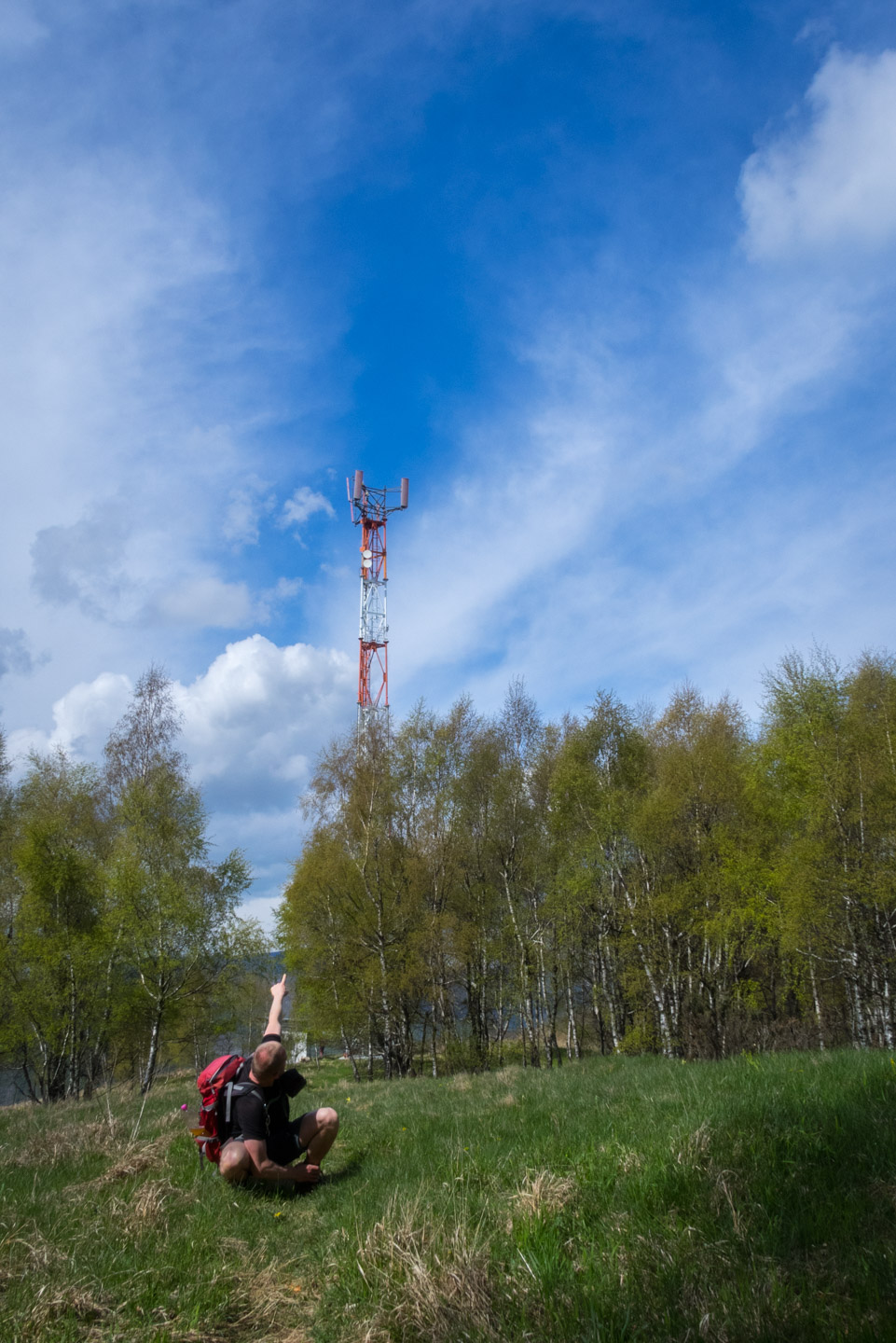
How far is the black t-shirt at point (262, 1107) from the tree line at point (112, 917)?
18981mm

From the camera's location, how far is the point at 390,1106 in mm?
10539

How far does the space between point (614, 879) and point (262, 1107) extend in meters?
20.5

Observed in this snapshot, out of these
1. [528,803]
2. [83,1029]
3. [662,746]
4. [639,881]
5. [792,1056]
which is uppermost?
[662,746]

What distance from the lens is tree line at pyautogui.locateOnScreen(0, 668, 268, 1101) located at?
76.5 feet

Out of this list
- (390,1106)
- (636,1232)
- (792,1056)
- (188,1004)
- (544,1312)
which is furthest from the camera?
(188,1004)

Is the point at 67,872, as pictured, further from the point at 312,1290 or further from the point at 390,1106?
the point at 312,1290

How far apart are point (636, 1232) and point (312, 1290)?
1754 mm

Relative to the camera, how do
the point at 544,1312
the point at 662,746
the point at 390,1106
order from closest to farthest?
the point at 544,1312 → the point at 390,1106 → the point at 662,746

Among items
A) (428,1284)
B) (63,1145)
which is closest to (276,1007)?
(63,1145)

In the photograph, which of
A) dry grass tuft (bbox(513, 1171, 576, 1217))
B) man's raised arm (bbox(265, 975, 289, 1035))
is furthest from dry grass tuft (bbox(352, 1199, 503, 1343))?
man's raised arm (bbox(265, 975, 289, 1035))

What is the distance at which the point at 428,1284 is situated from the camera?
3348mm

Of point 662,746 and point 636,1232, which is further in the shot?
point 662,746

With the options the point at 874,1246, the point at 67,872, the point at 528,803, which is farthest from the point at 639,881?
the point at 874,1246

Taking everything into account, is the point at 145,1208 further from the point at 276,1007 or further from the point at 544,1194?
the point at 544,1194
